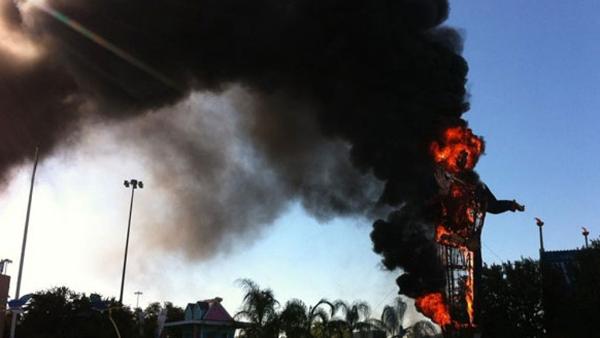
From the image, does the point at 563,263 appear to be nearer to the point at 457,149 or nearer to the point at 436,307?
the point at 436,307

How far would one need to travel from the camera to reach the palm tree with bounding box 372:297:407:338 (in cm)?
4903

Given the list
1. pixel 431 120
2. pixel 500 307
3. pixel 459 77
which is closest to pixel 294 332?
pixel 500 307

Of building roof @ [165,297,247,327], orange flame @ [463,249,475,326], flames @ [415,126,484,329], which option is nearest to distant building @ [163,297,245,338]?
building roof @ [165,297,247,327]

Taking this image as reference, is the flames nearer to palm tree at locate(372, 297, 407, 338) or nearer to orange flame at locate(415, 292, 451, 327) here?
orange flame at locate(415, 292, 451, 327)

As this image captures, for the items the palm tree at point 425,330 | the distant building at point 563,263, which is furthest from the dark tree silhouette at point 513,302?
the palm tree at point 425,330

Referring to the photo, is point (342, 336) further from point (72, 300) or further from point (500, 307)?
point (72, 300)

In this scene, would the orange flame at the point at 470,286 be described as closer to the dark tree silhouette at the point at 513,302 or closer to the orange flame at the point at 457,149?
the dark tree silhouette at the point at 513,302

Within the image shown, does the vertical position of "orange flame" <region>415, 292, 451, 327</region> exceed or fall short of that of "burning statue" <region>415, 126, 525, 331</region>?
it falls short

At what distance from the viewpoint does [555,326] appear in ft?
145

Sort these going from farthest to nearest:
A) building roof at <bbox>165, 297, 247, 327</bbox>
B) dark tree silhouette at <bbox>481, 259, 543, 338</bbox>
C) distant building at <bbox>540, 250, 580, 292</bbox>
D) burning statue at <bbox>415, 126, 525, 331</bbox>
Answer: building roof at <bbox>165, 297, 247, 327</bbox> < distant building at <bbox>540, 250, 580, 292</bbox> < dark tree silhouette at <bbox>481, 259, 543, 338</bbox> < burning statue at <bbox>415, 126, 525, 331</bbox>

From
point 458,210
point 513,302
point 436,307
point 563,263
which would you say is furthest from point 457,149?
point 563,263

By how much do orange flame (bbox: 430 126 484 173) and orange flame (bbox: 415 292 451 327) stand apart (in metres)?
8.33

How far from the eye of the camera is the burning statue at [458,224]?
41.0m

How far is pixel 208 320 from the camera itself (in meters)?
56.5
